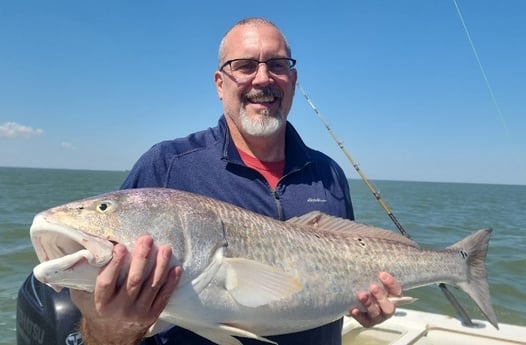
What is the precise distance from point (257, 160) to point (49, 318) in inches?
87.9

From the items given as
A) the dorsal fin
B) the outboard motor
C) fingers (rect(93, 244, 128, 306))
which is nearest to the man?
the dorsal fin

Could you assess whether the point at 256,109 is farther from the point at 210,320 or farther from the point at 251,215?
the point at 210,320

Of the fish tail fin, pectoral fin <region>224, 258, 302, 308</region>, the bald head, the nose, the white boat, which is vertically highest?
the bald head

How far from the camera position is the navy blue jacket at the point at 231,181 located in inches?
115

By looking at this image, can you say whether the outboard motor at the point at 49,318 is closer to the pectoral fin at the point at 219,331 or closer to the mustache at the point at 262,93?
the pectoral fin at the point at 219,331

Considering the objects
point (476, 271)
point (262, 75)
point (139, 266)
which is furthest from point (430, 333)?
point (139, 266)

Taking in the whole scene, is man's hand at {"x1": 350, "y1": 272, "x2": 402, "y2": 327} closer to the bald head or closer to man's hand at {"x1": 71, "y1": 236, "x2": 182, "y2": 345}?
man's hand at {"x1": 71, "y1": 236, "x2": 182, "y2": 345}

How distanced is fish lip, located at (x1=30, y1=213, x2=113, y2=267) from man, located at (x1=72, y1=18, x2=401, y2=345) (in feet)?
1.74

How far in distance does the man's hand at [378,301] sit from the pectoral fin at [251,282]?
704 mm

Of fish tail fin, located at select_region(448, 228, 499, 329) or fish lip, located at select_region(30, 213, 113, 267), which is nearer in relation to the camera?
fish lip, located at select_region(30, 213, 113, 267)

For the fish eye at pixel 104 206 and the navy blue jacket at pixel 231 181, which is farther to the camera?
the navy blue jacket at pixel 231 181

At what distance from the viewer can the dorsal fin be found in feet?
9.89

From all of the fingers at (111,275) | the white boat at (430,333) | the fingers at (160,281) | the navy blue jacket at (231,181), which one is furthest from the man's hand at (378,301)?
A: the white boat at (430,333)

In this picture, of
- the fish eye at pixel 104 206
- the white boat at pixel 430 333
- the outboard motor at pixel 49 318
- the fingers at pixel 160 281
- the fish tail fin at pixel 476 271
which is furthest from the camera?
the white boat at pixel 430 333
